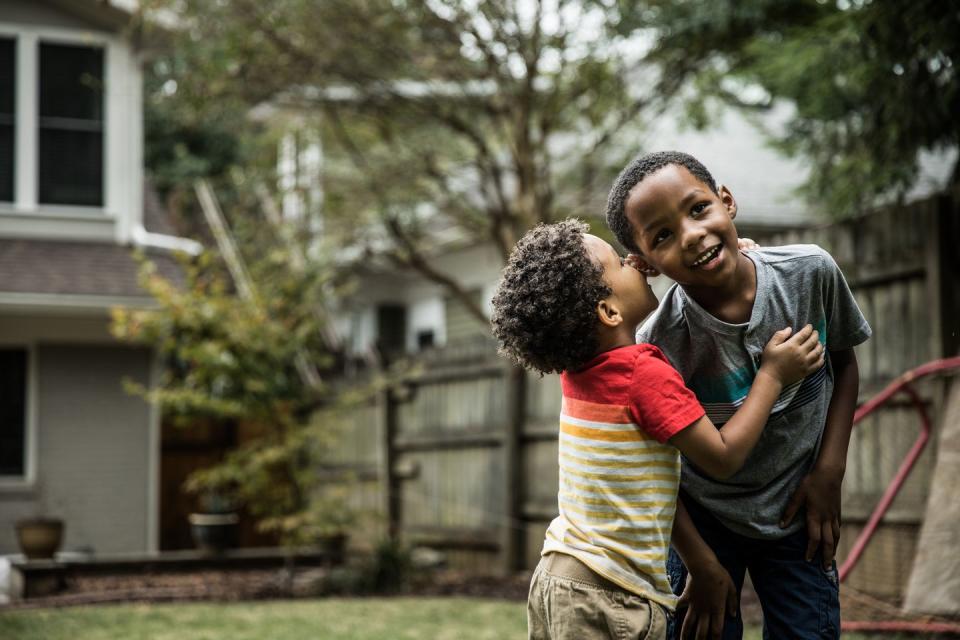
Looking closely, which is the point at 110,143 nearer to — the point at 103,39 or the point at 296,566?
the point at 103,39

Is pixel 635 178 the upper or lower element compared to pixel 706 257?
upper

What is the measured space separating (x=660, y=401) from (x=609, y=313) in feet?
0.75

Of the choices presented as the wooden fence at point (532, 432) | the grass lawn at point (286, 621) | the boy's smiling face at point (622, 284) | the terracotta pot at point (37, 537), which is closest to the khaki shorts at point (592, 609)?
the boy's smiling face at point (622, 284)

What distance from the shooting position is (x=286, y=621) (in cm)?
720

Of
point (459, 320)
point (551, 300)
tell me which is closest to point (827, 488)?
point (551, 300)

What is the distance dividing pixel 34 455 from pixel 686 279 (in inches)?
441

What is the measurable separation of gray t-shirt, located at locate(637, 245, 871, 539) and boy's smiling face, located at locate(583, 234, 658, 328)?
0.13 metres

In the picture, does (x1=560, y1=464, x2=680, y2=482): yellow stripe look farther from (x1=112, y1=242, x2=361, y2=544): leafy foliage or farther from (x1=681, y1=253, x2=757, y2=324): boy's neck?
(x1=112, y1=242, x2=361, y2=544): leafy foliage

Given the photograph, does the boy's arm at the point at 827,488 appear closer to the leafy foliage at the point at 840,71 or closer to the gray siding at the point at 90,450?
the leafy foliage at the point at 840,71

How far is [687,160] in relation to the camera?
2.51m

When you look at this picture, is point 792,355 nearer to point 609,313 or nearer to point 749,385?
point 749,385

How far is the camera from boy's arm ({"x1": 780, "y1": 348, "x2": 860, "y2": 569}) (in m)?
2.52

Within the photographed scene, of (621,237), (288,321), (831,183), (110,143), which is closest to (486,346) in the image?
(288,321)

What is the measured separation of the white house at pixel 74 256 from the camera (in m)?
12.0
